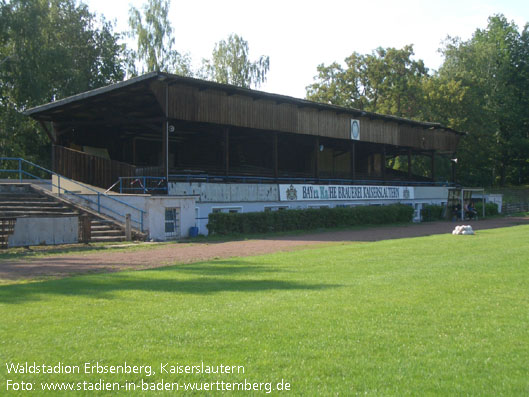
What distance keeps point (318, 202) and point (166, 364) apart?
3027 centimetres

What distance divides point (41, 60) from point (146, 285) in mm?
35710

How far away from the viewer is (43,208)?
2339cm

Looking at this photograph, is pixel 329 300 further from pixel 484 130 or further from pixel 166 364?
pixel 484 130

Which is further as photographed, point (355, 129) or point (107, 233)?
point (355, 129)

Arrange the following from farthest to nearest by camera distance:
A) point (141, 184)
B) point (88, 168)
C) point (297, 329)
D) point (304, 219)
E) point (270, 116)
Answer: point (270, 116)
point (304, 219)
point (88, 168)
point (141, 184)
point (297, 329)

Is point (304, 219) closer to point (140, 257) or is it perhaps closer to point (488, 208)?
point (140, 257)

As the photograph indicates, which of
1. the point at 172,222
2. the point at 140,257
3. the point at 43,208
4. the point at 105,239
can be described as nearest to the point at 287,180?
the point at 172,222

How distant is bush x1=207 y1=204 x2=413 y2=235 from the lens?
26.3m

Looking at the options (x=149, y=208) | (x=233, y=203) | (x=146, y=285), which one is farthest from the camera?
(x=233, y=203)

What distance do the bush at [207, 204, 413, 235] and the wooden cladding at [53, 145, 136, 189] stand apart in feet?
17.9

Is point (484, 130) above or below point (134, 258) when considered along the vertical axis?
above

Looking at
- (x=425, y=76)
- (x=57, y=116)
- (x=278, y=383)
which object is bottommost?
(x=278, y=383)

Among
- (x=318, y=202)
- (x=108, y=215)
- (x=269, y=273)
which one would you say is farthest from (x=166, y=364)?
(x=318, y=202)

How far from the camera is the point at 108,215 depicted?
81.3 feet
